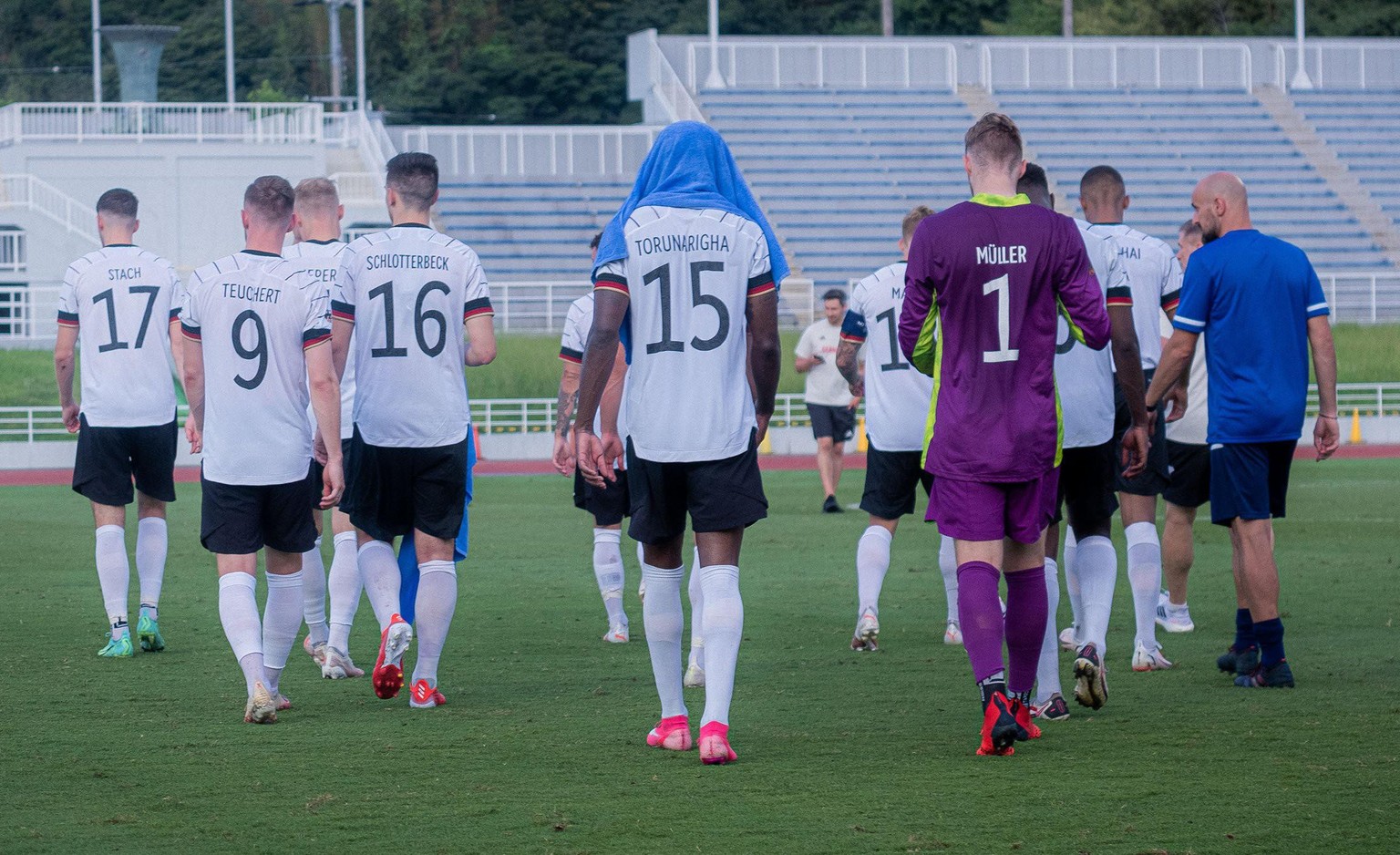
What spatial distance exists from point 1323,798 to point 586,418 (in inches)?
97.4

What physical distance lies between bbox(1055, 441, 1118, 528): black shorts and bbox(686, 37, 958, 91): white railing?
34333 mm

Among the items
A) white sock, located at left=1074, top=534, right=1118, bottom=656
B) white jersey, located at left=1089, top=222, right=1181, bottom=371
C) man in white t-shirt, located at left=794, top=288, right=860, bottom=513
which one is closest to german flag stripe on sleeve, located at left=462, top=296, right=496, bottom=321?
white sock, located at left=1074, top=534, right=1118, bottom=656

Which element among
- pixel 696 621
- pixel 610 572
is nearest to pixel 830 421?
pixel 610 572

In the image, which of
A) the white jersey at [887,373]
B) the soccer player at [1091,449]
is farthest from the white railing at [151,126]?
the soccer player at [1091,449]

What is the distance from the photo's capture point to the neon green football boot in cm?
834

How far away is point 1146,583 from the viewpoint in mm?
7715

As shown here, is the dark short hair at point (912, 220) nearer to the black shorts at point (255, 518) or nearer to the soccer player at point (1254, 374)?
the soccer player at point (1254, 374)

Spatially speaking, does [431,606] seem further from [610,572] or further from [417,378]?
[610,572]

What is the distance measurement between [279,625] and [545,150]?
3196cm

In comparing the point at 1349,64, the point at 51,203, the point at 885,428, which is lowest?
the point at 885,428

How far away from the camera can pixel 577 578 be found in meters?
11.4

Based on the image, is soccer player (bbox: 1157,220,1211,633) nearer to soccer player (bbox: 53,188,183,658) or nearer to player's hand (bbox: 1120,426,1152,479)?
player's hand (bbox: 1120,426,1152,479)

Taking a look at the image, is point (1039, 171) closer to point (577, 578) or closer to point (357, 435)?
point (357, 435)

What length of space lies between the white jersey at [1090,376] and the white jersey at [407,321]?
7.20 feet
